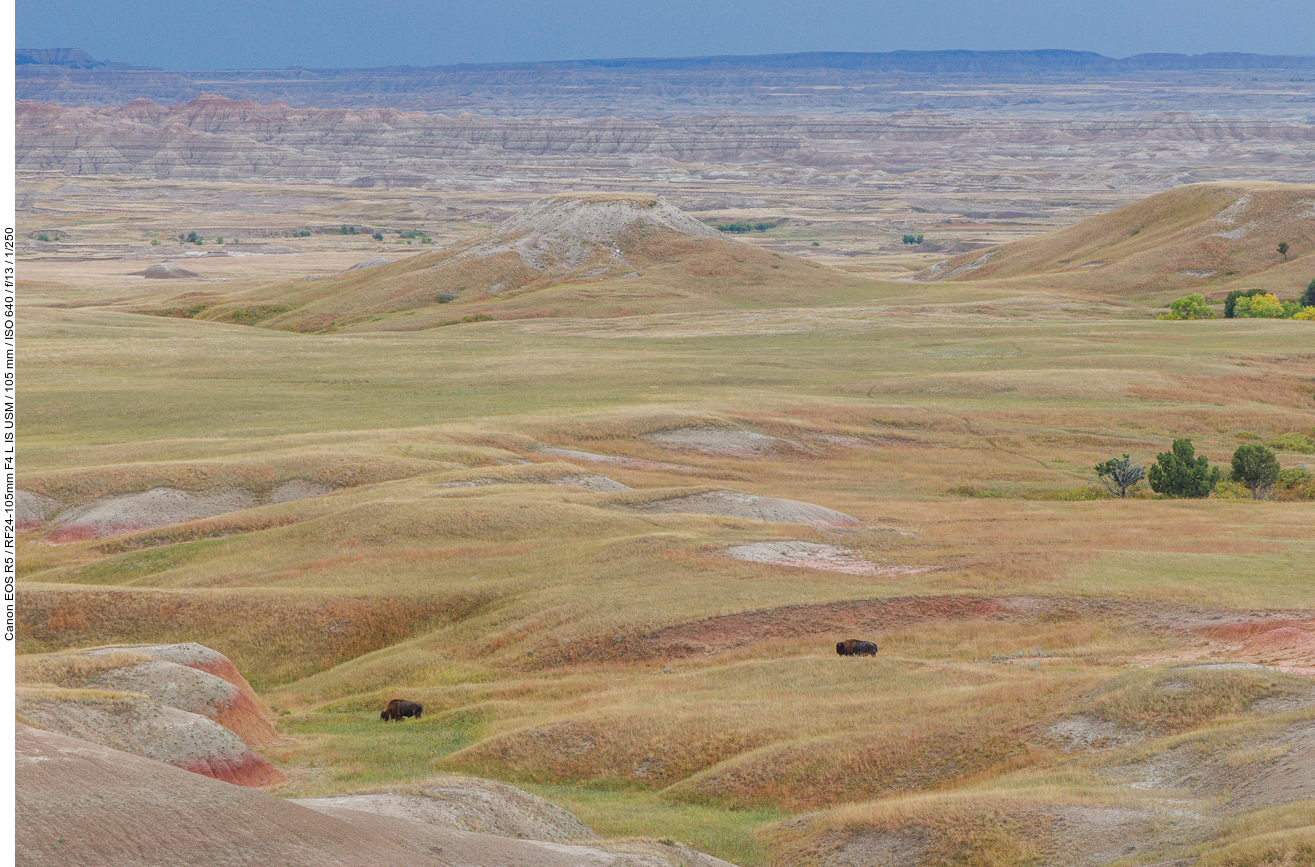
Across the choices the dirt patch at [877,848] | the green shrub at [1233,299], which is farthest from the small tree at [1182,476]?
the green shrub at [1233,299]

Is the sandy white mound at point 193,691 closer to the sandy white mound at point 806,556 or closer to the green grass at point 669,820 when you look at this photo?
the green grass at point 669,820

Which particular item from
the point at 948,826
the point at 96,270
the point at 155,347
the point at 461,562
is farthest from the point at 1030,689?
the point at 96,270

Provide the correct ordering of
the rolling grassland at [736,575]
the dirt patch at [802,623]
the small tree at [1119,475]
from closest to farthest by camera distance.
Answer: the rolling grassland at [736,575] → the dirt patch at [802,623] → the small tree at [1119,475]

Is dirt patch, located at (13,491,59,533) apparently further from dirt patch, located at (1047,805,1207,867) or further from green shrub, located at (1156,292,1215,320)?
green shrub, located at (1156,292,1215,320)

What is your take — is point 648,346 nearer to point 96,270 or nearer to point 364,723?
point 364,723

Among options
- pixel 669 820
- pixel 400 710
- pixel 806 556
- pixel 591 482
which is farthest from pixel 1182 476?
pixel 669 820

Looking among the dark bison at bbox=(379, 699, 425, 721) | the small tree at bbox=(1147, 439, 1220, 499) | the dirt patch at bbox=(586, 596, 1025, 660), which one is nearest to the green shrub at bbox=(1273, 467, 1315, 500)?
the small tree at bbox=(1147, 439, 1220, 499)

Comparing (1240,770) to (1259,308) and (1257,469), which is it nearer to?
(1257,469)
